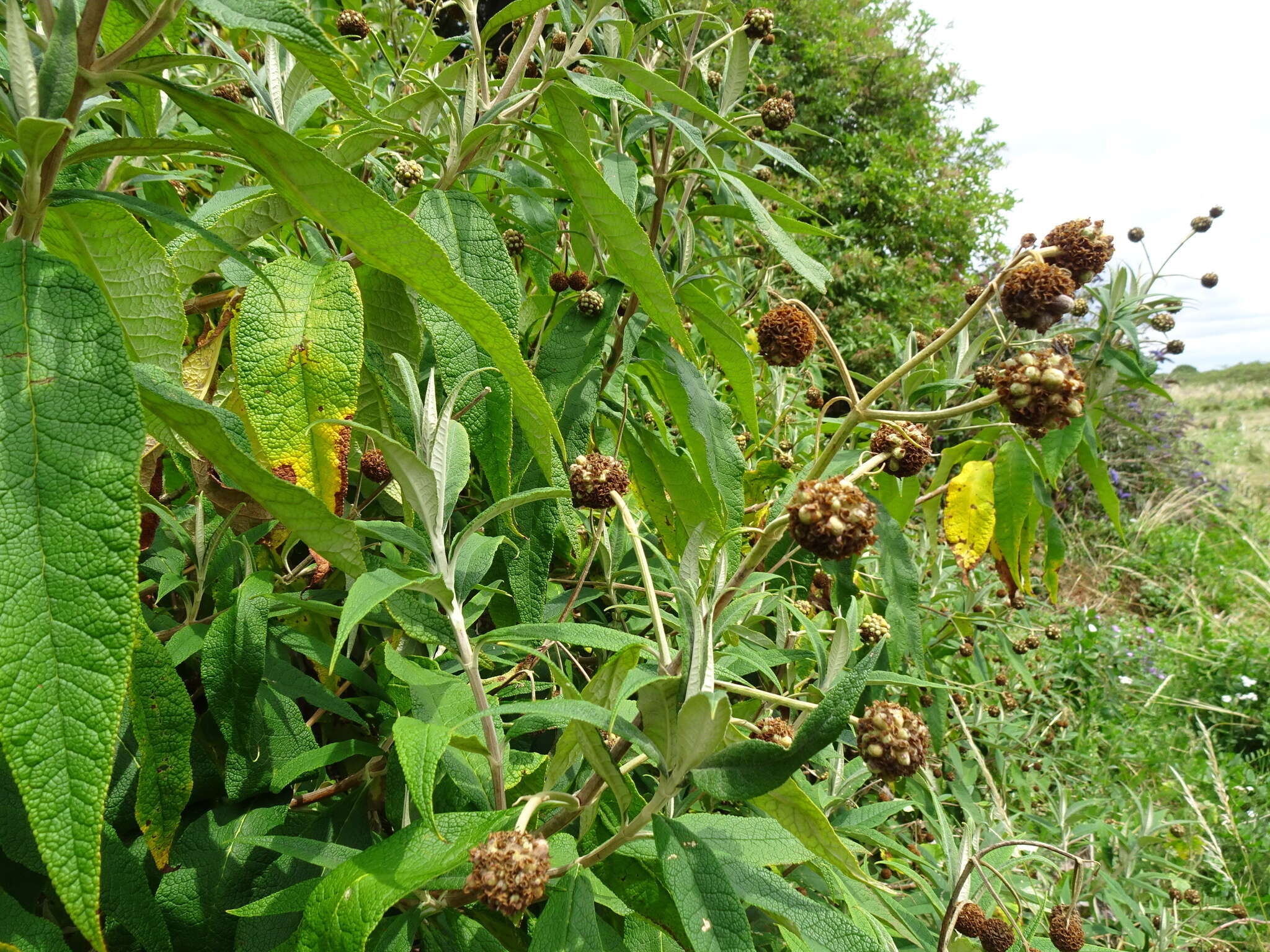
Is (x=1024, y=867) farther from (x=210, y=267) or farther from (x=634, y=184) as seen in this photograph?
(x=210, y=267)

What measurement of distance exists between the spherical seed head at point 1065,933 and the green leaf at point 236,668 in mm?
1708

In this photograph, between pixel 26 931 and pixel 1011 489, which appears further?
pixel 1011 489

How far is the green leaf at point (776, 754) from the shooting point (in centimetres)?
73

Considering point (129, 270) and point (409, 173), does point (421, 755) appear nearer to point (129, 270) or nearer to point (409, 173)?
point (129, 270)

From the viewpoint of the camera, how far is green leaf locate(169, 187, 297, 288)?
1.13m

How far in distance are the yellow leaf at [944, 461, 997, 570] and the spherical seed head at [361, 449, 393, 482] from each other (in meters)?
1.35

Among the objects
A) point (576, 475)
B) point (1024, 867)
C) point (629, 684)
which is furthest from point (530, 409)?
point (1024, 867)

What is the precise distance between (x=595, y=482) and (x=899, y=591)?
75 centimetres

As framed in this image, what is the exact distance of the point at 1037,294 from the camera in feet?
3.46

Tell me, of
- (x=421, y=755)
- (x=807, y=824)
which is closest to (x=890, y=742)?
(x=807, y=824)

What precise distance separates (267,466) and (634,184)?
95cm

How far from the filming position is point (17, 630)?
0.58 meters

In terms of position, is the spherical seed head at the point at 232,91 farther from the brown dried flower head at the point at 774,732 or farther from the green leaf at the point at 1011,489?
the green leaf at the point at 1011,489

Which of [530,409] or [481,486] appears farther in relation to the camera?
[481,486]
